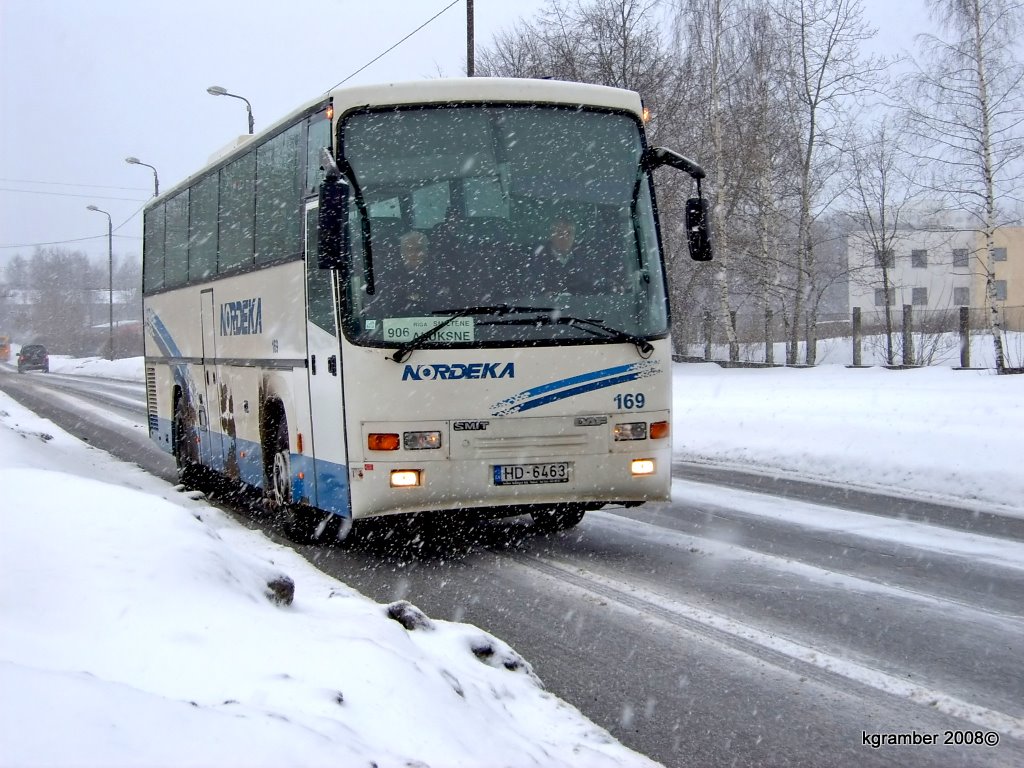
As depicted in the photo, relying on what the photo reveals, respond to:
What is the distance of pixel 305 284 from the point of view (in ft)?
27.1

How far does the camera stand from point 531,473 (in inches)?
303

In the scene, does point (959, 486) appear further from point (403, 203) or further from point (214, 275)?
point (214, 275)

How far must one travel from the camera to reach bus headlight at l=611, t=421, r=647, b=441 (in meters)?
7.83

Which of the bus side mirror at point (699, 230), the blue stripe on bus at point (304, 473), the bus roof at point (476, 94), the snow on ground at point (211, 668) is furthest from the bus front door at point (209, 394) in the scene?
the snow on ground at point (211, 668)

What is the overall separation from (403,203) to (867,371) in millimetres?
21374

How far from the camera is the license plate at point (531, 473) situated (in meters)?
7.64

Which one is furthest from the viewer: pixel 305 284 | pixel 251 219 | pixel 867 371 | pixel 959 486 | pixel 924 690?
pixel 867 371

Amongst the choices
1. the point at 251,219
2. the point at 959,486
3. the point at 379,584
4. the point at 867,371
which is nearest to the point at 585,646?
the point at 379,584

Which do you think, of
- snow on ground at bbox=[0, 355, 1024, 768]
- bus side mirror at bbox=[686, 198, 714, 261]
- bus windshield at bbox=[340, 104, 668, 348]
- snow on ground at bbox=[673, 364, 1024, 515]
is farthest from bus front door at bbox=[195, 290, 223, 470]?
snow on ground at bbox=[673, 364, 1024, 515]

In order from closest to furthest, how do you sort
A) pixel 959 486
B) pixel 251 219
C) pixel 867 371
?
pixel 251 219 → pixel 959 486 → pixel 867 371

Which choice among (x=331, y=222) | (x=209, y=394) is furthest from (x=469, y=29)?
(x=331, y=222)

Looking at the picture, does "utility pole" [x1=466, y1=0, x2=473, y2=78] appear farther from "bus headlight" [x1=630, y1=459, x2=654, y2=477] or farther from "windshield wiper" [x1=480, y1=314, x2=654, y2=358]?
"bus headlight" [x1=630, y1=459, x2=654, y2=477]

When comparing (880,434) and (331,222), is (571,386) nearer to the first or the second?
(331,222)

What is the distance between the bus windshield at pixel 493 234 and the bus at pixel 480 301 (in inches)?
0.5
